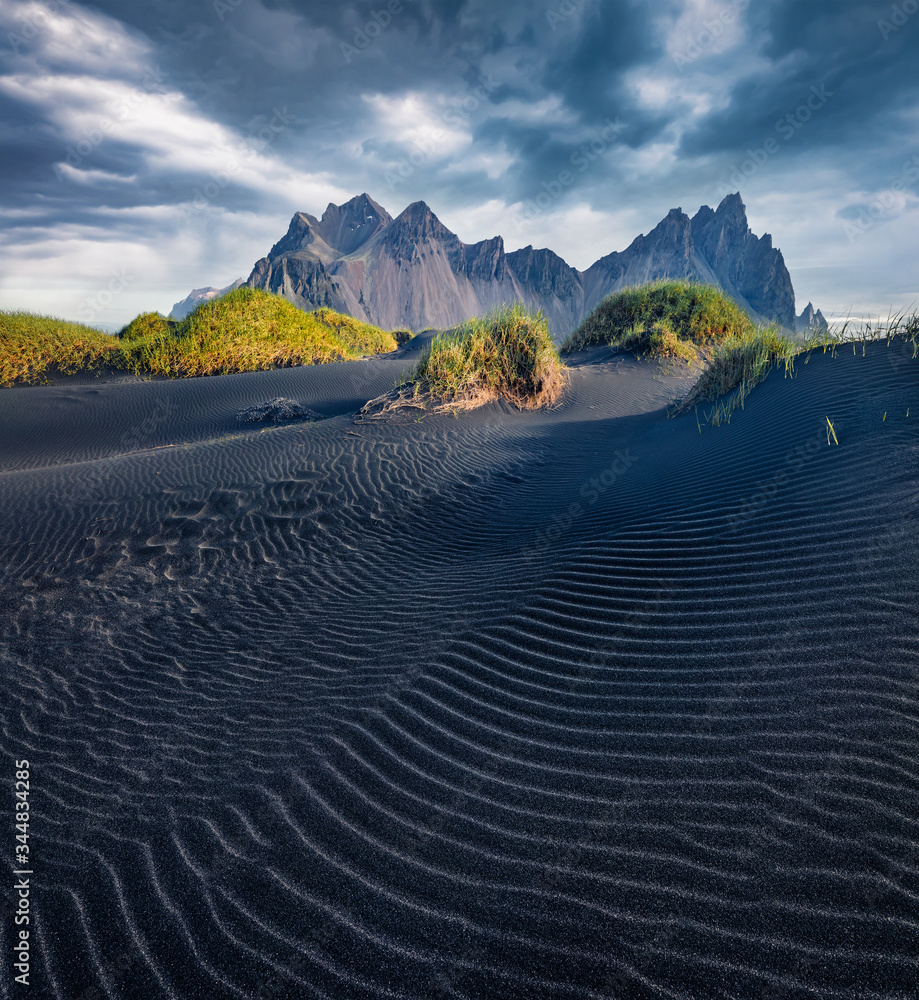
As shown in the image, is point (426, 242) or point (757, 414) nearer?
point (757, 414)

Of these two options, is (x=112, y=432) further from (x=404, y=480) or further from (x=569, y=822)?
(x=569, y=822)

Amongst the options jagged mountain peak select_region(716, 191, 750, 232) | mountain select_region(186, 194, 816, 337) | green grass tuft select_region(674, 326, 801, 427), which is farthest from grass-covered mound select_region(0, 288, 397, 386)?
jagged mountain peak select_region(716, 191, 750, 232)

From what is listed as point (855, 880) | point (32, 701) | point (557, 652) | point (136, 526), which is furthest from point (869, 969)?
point (136, 526)

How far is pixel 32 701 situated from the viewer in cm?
320

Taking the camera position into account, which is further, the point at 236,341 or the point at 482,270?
the point at 482,270

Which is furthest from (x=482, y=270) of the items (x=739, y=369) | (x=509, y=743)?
(x=509, y=743)

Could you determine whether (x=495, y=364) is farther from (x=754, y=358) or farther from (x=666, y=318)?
(x=666, y=318)

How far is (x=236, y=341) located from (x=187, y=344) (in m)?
1.67

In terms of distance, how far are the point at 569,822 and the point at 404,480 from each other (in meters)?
5.51

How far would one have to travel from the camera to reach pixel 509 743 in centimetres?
232

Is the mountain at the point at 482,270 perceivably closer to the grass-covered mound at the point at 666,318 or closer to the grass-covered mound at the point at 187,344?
the grass-covered mound at the point at 187,344

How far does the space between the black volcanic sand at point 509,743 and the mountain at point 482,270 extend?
310 feet

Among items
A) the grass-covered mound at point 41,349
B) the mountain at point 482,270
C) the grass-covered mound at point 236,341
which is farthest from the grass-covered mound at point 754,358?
the mountain at point 482,270

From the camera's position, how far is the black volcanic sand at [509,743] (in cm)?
151
